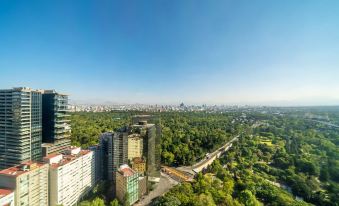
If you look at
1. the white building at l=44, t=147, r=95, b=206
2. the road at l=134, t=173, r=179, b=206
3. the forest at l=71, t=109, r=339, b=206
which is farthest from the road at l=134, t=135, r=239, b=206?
the white building at l=44, t=147, r=95, b=206

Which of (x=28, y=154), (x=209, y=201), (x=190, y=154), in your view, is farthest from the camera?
(x=190, y=154)

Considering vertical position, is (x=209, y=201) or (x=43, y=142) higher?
(x=43, y=142)

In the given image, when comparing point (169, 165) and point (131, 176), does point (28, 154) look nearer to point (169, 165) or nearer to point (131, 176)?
point (131, 176)

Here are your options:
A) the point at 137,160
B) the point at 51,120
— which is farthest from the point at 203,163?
the point at 51,120

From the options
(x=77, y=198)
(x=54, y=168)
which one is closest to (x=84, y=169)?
(x=77, y=198)

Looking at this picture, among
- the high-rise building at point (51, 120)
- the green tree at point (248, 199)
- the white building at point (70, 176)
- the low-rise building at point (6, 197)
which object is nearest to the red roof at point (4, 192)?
the low-rise building at point (6, 197)

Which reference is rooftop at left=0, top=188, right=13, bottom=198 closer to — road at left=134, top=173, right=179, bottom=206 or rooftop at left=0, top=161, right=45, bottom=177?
rooftop at left=0, top=161, right=45, bottom=177

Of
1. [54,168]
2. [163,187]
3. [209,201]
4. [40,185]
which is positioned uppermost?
[54,168]

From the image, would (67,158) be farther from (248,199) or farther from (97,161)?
(248,199)
